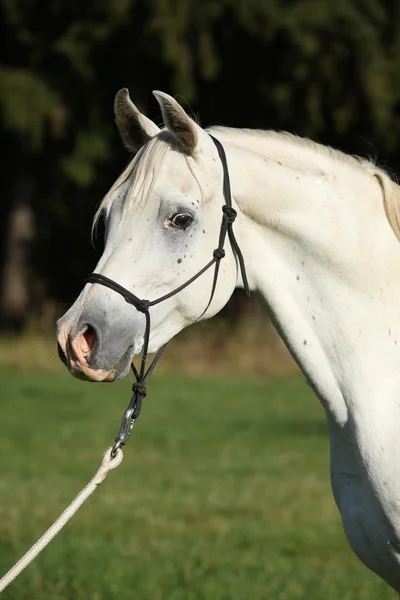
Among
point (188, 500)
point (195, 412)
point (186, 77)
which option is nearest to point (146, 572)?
point (188, 500)

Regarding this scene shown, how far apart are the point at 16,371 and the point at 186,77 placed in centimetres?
576

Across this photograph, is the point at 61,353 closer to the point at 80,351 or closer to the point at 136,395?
the point at 80,351

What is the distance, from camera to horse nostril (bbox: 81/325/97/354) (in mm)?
3289

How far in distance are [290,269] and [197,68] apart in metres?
15.0

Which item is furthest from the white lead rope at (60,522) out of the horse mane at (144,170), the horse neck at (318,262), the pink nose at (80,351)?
the horse mane at (144,170)

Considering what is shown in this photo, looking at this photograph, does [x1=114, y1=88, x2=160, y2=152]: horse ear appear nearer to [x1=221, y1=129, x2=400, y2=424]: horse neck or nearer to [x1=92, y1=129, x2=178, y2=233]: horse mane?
[x1=92, y1=129, x2=178, y2=233]: horse mane

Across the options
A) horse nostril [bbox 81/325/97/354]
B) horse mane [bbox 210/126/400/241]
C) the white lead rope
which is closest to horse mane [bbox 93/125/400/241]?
horse mane [bbox 210/126/400/241]

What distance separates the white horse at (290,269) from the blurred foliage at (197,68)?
1294cm

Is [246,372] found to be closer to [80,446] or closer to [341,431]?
[80,446]

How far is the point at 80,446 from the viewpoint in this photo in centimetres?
1049

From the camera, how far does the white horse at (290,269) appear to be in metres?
3.38

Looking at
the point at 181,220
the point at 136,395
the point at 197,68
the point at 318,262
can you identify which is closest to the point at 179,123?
the point at 181,220

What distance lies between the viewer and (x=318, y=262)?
3617mm

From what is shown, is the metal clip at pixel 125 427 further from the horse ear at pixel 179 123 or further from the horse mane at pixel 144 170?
the horse ear at pixel 179 123
